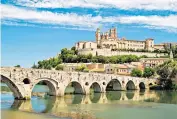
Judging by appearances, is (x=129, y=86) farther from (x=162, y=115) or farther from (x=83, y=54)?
(x=83, y=54)

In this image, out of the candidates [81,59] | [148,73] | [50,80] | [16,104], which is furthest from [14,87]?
[81,59]

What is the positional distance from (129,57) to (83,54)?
9506mm

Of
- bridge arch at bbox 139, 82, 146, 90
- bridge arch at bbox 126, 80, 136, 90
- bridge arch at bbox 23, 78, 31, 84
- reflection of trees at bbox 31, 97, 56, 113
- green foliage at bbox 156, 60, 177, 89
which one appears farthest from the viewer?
bridge arch at bbox 139, 82, 146, 90

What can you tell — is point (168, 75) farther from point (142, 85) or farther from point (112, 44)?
point (112, 44)

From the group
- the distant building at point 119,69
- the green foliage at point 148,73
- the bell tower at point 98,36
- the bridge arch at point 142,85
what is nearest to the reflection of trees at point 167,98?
the bridge arch at point 142,85

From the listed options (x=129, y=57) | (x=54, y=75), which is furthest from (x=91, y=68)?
(x=54, y=75)

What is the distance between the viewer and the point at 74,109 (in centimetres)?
2073

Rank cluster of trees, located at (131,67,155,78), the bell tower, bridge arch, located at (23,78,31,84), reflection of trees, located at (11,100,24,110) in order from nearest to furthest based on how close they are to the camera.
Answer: reflection of trees, located at (11,100,24,110)
bridge arch, located at (23,78,31,84)
cluster of trees, located at (131,67,155,78)
the bell tower

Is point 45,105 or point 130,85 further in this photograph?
point 130,85

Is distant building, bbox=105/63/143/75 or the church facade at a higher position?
the church facade

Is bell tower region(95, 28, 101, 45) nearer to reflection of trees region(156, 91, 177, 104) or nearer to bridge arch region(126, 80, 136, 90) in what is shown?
bridge arch region(126, 80, 136, 90)

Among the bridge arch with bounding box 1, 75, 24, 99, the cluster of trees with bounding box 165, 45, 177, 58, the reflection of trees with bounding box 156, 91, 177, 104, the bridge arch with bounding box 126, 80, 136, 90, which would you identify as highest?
the cluster of trees with bounding box 165, 45, 177, 58

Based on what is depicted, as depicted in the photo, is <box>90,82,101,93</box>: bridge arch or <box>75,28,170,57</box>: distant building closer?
<box>90,82,101,93</box>: bridge arch

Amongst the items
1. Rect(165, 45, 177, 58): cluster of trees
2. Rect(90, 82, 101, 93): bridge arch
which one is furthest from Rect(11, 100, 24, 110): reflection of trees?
Rect(165, 45, 177, 58): cluster of trees
